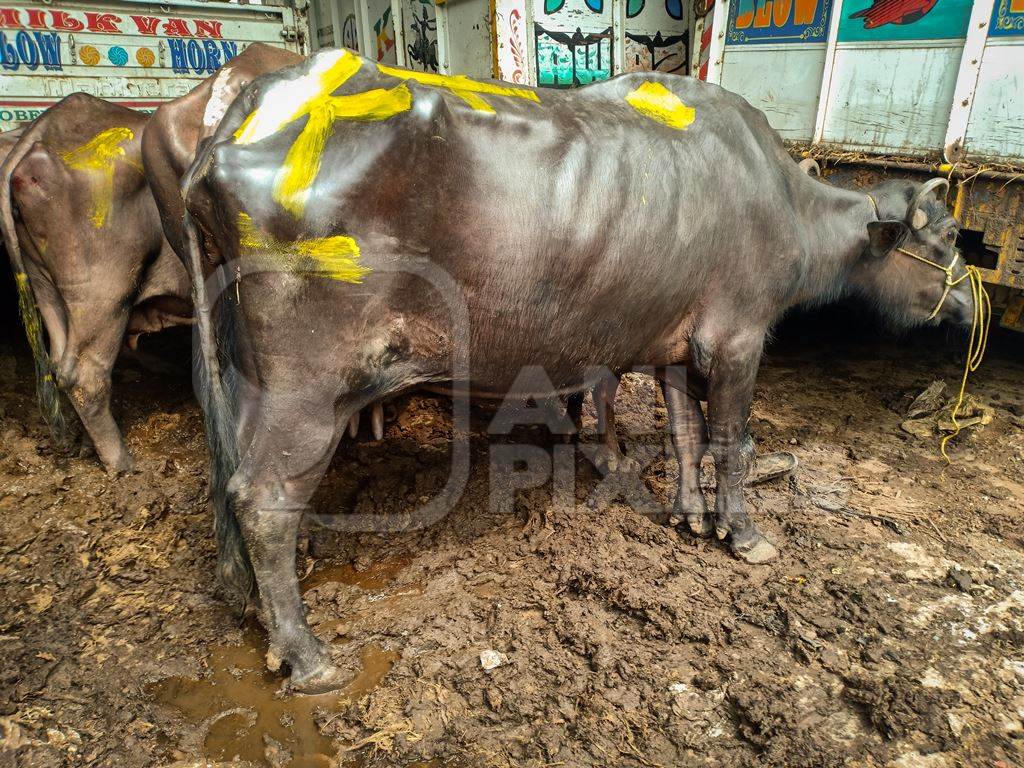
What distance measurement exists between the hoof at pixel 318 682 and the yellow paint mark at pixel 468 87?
208 centimetres

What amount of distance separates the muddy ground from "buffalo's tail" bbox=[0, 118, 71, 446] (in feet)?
0.97

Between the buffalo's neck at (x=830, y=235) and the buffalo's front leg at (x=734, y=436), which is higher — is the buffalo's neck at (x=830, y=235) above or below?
above

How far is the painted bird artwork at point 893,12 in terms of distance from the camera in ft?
13.6

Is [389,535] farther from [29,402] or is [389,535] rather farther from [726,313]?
[29,402]

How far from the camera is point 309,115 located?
2.29 metres

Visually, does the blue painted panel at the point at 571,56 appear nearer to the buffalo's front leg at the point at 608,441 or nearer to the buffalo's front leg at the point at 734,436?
the buffalo's front leg at the point at 608,441

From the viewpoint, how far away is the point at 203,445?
4414 millimetres

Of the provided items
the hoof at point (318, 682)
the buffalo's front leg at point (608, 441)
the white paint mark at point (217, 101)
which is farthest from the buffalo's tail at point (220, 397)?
the buffalo's front leg at point (608, 441)

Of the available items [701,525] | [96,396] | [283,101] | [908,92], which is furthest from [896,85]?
[96,396]

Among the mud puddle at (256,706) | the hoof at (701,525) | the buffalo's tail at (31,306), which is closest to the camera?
the mud puddle at (256,706)

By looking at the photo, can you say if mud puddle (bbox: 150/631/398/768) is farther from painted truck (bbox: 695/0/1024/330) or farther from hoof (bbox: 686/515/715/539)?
painted truck (bbox: 695/0/1024/330)

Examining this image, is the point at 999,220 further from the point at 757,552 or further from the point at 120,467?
the point at 120,467

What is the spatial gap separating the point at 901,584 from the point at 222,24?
692 centimetres

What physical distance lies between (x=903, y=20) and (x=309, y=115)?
3.74 metres
